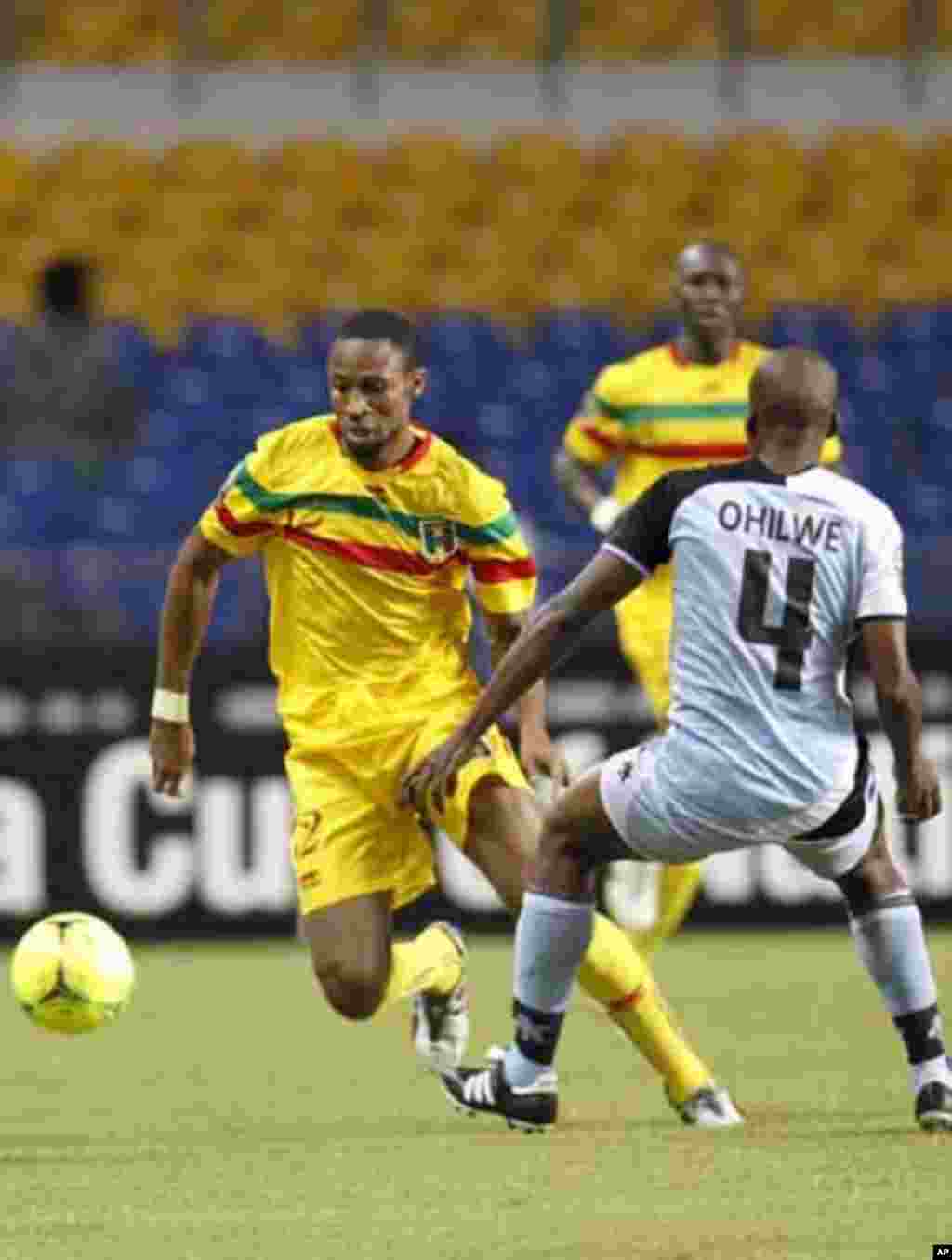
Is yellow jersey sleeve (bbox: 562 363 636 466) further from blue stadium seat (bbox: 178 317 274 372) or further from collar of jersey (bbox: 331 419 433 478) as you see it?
blue stadium seat (bbox: 178 317 274 372)

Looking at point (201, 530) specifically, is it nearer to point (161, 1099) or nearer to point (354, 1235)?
point (161, 1099)

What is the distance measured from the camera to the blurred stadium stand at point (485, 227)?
1822 centimetres

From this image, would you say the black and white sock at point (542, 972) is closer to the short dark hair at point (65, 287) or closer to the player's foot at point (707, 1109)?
the player's foot at point (707, 1109)

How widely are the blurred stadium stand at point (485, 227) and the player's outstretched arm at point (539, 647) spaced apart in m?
9.80

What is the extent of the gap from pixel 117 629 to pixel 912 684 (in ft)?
23.1

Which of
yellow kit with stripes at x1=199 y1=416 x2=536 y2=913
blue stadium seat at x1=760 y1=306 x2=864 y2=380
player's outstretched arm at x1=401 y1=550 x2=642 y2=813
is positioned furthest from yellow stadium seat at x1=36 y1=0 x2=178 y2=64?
player's outstretched arm at x1=401 y1=550 x2=642 y2=813

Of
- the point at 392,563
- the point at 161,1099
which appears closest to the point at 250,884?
the point at 161,1099

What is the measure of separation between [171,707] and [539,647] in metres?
1.30

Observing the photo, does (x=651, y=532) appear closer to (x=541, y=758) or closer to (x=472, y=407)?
(x=541, y=758)

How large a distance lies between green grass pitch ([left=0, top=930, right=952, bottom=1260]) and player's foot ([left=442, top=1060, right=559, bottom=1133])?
6 centimetres

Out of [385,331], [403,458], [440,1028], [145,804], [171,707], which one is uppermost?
[385,331]

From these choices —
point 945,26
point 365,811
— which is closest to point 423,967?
point 365,811

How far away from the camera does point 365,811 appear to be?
27.3 feet

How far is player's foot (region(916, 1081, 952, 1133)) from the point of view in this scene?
24.9ft
